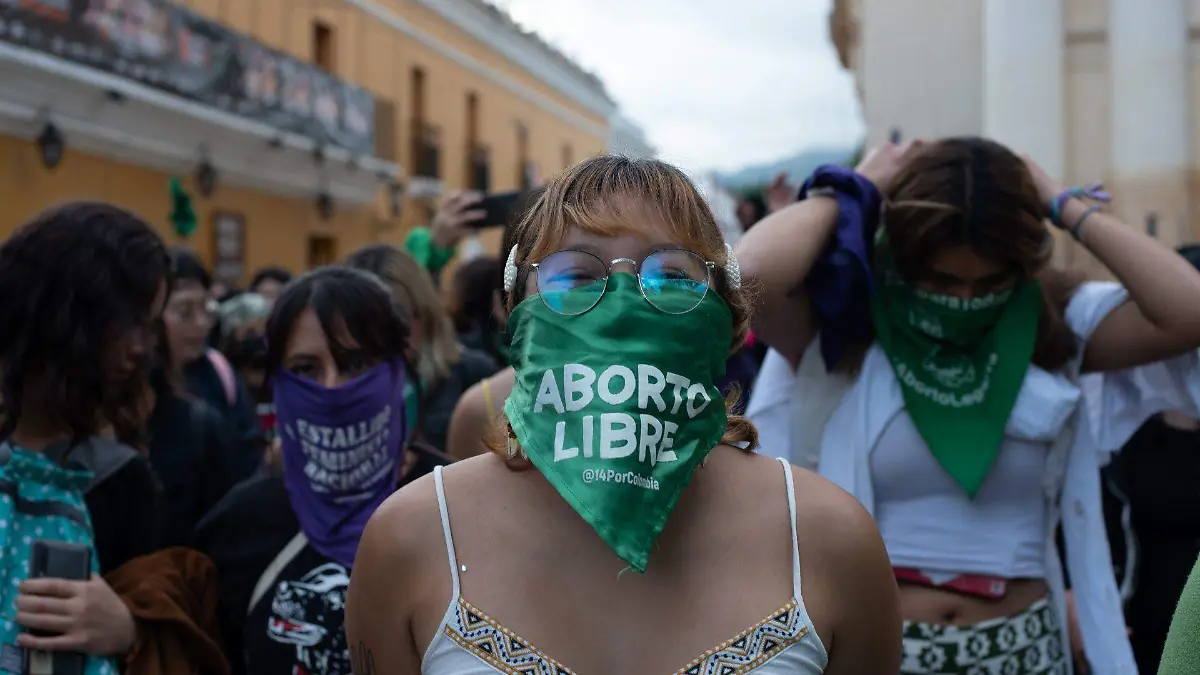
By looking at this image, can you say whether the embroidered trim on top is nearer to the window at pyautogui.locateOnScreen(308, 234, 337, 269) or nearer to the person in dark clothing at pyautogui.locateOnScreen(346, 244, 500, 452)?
the person in dark clothing at pyautogui.locateOnScreen(346, 244, 500, 452)

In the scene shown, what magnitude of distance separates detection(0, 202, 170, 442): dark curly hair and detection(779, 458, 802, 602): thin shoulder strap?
1.46 m

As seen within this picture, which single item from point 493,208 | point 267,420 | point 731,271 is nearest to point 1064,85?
point 493,208

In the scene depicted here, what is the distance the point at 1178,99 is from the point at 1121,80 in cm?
52

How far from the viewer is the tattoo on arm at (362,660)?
1.81 meters

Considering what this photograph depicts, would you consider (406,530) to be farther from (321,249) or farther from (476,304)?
(321,249)

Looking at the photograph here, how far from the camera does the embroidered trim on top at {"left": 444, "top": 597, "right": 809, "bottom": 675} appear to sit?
5.22ft

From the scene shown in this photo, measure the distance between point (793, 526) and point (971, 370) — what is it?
47.2 inches

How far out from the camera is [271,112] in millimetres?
19266

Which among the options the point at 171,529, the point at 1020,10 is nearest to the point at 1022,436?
the point at 171,529

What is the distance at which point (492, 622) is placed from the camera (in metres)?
1.63

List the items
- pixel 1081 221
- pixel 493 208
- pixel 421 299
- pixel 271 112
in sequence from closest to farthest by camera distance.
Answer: pixel 1081 221, pixel 421 299, pixel 493 208, pixel 271 112

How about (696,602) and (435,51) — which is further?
(435,51)

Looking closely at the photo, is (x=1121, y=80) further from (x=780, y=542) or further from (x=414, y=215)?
(x=414, y=215)

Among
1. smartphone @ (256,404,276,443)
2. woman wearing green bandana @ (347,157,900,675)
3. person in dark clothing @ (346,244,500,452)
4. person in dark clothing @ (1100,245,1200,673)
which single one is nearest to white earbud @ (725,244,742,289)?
woman wearing green bandana @ (347,157,900,675)
